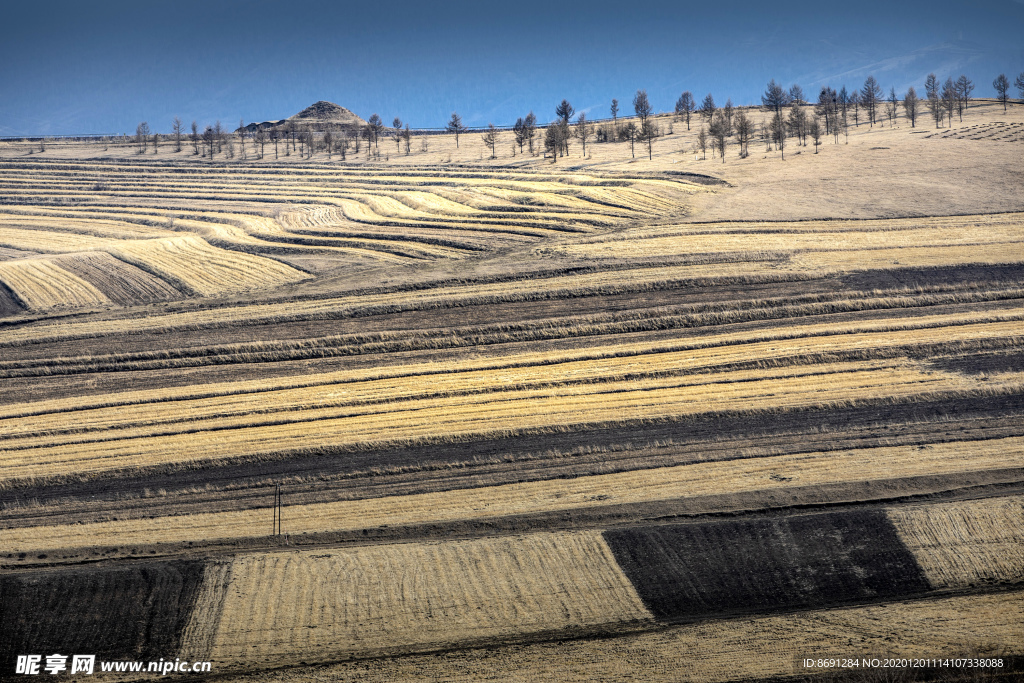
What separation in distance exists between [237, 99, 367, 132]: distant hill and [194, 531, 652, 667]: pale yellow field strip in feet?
350

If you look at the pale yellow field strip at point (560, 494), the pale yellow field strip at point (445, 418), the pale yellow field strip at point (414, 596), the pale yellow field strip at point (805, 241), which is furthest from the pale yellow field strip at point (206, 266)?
the pale yellow field strip at point (414, 596)

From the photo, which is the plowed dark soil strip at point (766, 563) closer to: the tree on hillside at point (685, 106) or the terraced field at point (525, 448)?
the terraced field at point (525, 448)

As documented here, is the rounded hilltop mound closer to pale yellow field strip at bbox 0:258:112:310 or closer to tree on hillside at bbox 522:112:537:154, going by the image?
tree on hillside at bbox 522:112:537:154

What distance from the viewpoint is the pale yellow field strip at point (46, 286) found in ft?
144

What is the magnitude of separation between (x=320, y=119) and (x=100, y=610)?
11749 centimetres

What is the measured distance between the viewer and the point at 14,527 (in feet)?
80.8

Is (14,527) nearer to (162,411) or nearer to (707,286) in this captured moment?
(162,411)

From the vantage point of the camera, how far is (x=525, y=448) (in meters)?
27.9

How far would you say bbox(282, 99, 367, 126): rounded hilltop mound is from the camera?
128 m

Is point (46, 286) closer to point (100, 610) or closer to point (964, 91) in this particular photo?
point (100, 610)

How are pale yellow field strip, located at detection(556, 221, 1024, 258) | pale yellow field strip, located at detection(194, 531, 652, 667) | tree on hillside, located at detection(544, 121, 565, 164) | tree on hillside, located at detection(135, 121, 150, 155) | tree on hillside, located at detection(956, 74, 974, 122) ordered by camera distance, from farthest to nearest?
tree on hillside, located at detection(135, 121, 150, 155) → tree on hillside, located at detection(956, 74, 974, 122) → tree on hillside, located at detection(544, 121, 565, 164) → pale yellow field strip, located at detection(556, 221, 1024, 258) → pale yellow field strip, located at detection(194, 531, 652, 667)

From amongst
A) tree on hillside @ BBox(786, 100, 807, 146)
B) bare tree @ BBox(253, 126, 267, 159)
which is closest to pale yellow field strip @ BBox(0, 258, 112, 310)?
bare tree @ BBox(253, 126, 267, 159)

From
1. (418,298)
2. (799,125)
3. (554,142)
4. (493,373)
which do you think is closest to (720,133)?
(799,125)

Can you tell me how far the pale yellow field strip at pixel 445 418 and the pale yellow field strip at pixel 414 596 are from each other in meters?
6.88
